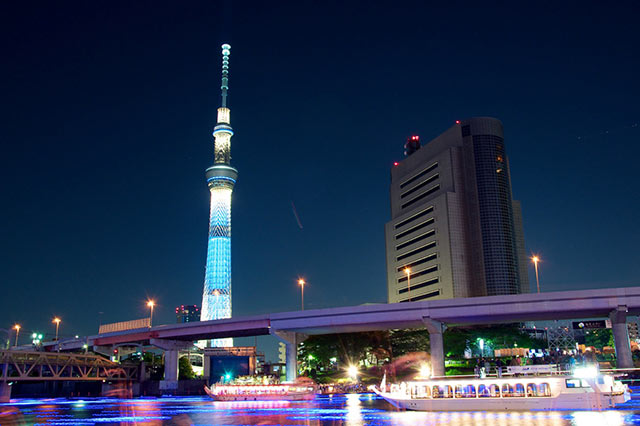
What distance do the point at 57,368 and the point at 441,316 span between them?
68.8 m

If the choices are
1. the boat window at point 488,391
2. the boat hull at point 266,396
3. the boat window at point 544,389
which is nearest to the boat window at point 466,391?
the boat window at point 488,391

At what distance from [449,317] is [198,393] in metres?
60.0

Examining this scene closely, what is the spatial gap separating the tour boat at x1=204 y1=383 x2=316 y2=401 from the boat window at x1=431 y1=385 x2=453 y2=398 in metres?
29.8

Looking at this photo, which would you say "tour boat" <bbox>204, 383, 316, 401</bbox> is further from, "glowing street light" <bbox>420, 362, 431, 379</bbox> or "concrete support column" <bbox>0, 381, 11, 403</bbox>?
"concrete support column" <bbox>0, 381, 11, 403</bbox>

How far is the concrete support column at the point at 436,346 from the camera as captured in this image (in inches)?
3115

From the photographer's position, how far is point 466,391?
5491 centimetres

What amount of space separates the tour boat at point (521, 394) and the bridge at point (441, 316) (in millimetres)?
21922

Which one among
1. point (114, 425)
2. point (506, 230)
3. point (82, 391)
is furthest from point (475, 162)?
point (114, 425)

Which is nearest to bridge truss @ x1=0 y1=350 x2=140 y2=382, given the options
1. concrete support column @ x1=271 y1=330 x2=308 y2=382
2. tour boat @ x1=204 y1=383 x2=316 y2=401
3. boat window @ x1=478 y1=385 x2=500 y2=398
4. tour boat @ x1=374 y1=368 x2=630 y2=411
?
tour boat @ x1=204 y1=383 x2=316 y2=401

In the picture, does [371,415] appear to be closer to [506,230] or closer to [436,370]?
[436,370]

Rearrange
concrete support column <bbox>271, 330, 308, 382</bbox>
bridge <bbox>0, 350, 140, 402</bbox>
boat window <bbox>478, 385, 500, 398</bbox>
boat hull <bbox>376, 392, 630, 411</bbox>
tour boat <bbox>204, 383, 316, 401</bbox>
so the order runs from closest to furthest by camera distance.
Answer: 1. boat hull <bbox>376, 392, 630, 411</bbox>
2. boat window <bbox>478, 385, 500, 398</bbox>
3. tour boat <bbox>204, 383, 316, 401</bbox>
4. concrete support column <bbox>271, 330, 308, 382</bbox>
5. bridge <bbox>0, 350, 140, 402</bbox>

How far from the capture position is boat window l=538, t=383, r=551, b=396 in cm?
5206

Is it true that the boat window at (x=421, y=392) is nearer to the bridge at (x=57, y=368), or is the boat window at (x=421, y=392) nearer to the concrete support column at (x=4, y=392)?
the bridge at (x=57, y=368)

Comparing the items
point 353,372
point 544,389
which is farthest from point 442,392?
point 353,372
